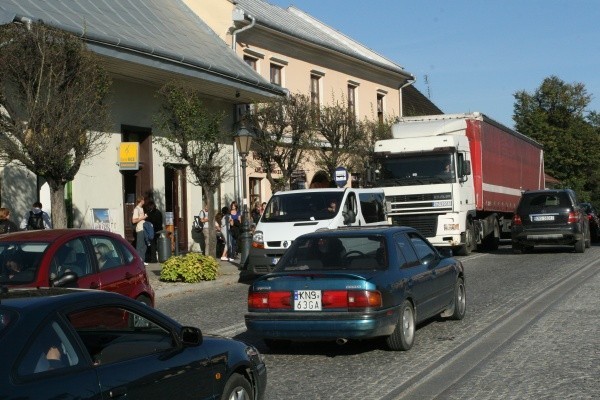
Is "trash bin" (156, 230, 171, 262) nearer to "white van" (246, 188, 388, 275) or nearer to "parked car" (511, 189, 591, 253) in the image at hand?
"white van" (246, 188, 388, 275)

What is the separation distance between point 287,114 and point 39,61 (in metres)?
13.2

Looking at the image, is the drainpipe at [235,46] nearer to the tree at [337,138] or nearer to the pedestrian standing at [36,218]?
the tree at [337,138]

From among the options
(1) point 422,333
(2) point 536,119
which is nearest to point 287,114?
(1) point 422,333

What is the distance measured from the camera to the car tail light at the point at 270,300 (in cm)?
984

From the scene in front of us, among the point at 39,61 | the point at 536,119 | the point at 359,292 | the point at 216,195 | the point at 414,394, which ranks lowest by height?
the point at 414,394

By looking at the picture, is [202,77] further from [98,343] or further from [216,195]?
[98,343]

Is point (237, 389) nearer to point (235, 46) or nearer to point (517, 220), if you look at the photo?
point (517, 220)

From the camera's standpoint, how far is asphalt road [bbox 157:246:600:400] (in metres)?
8.23

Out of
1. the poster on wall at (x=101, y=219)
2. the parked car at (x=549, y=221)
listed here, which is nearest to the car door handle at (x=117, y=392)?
the poster on wall at (x=101, y=219)

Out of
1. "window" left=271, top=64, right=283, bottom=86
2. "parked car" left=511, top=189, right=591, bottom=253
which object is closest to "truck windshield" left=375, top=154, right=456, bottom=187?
"parked car" left=511, top=189, right=591, bottom=253

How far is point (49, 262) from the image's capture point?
10.2 metres

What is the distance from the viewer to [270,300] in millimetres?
9914

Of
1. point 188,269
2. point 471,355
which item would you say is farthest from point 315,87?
point 471,355

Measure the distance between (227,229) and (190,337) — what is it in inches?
818
